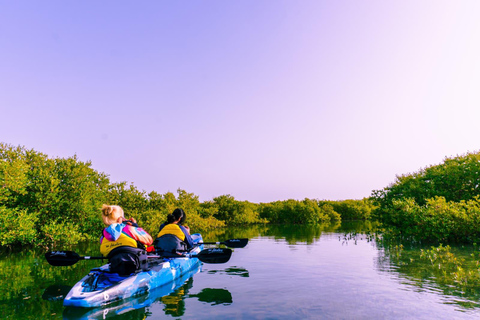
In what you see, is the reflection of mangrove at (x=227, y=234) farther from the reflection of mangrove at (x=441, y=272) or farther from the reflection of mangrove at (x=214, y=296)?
the reflection of mangrove at (x=214, y=296)

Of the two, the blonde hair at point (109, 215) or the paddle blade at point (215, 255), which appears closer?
the blonde hair at point (109, 215)

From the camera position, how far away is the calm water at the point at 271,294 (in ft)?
23.3

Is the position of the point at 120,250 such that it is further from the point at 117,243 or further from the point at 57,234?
the point at 57,234

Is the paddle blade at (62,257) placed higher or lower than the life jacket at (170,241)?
lower

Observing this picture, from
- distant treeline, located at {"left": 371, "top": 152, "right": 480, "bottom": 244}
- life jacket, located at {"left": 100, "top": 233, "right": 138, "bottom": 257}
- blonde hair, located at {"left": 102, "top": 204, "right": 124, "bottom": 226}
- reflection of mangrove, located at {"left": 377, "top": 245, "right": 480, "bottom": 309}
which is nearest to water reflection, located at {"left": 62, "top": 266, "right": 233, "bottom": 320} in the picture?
life jacket, located at {"left": 100, "top": 233, "right": 138, "bottom": 257}

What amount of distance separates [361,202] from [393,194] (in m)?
55.7

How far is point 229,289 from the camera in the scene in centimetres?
941

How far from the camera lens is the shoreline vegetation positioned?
17.8 m

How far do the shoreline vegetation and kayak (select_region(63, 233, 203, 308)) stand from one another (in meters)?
10.7

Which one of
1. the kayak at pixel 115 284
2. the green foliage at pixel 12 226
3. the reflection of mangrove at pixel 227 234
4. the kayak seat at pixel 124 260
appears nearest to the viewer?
the kayak at pixel 115 284

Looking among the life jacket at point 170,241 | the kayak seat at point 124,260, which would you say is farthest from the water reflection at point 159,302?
the life jacket at point 170,241

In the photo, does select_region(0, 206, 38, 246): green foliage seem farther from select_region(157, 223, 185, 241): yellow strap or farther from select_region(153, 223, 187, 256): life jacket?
select_region(157, 223, 185, 241): yellow strap

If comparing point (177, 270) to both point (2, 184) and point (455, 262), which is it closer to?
point (455, 262)

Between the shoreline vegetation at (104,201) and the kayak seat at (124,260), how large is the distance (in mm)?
11151
